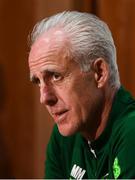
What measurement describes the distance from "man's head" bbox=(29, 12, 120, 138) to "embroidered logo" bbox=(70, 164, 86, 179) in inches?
6.5

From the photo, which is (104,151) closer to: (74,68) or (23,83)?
(74,68)

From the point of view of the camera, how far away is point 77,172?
6.12 ft

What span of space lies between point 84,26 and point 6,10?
1656 mm

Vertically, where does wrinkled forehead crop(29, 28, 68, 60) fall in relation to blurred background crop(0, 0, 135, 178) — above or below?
above

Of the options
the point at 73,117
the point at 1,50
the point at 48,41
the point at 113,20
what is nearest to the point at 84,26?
the point at 48,41

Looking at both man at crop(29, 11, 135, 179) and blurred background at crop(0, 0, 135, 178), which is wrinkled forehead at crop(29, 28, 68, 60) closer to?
man at crop(29, 11, 135, 179)

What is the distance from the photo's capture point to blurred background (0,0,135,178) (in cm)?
319

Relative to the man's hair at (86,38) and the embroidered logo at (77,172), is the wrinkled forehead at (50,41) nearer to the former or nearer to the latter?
the man's hair at (86,38)

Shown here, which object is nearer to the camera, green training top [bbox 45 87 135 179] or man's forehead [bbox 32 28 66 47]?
green training top [bbox 45 87 135 179]

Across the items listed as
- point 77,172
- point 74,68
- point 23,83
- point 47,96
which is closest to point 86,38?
point 74,68

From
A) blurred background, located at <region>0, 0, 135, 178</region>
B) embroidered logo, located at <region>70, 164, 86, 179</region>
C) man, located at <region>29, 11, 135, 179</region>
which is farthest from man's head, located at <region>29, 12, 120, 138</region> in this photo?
blurred background, located at <region>0, 0, 135, 178</region>

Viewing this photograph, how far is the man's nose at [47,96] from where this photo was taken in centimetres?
171

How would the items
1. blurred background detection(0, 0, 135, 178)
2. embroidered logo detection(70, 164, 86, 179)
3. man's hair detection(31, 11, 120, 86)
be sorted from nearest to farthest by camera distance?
man's hair detection(31, 11, 120, 86), embroidered logo detection(70, 164, 86, 179), blurred background detection(0, 0, 135, 178)

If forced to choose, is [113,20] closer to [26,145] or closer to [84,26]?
[26,145]
